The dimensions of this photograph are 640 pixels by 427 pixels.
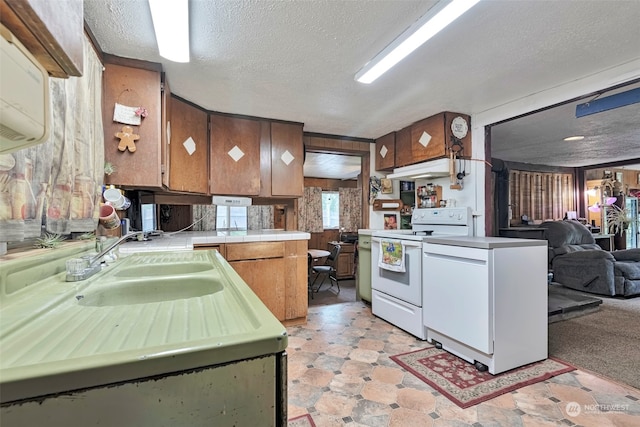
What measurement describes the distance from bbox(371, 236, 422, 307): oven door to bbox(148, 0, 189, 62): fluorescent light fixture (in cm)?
227

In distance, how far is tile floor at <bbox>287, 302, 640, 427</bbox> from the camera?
1.60 meters

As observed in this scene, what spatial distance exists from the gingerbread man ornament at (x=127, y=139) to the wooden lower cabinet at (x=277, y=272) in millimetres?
1121

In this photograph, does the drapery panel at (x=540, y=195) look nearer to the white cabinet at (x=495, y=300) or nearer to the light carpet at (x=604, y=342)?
the light carpet at (x=604, y=342)

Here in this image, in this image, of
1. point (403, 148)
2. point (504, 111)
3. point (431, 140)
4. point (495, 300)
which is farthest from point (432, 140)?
point (495, 300)

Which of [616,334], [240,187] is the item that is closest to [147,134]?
[240,187]

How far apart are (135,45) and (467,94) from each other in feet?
8.31

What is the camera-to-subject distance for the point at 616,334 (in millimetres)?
2721

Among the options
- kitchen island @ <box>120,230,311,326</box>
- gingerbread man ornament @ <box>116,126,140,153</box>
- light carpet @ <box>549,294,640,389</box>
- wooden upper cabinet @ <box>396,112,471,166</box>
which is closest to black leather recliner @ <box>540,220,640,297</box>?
light carpet @ <box>549,294,640,389</box>

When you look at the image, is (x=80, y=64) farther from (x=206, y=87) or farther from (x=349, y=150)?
(x=349, y=150)

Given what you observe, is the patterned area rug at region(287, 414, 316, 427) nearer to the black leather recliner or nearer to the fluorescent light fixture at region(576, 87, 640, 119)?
the fluorescent light fixture at region(576, 87, 640, 119)

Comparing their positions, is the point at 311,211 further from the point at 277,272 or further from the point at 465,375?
the point at 465,375

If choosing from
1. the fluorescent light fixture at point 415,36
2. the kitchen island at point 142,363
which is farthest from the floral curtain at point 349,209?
the kitchen island at point 142,363

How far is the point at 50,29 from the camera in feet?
2.10

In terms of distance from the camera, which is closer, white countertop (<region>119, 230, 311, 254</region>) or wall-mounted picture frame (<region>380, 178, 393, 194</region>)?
white countertop (<region>119, 230, 311, 254</region>)
